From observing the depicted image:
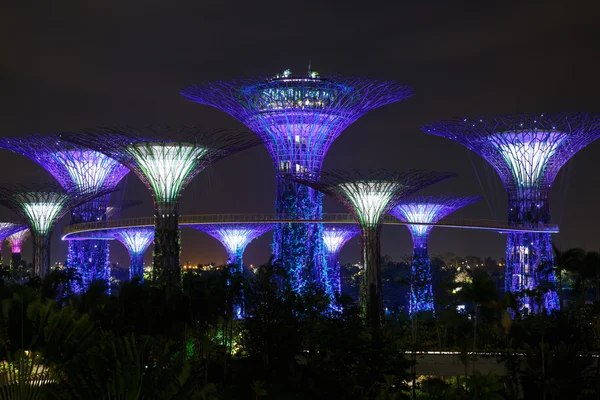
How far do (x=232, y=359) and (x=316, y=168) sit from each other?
18.3 m

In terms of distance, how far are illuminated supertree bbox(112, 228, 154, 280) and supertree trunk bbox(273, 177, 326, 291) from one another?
64.7 feet

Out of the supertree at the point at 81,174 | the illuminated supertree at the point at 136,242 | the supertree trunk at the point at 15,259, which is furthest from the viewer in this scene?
the supertree trunk at the point at 15,259

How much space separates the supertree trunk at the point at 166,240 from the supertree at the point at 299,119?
10130 millimetres

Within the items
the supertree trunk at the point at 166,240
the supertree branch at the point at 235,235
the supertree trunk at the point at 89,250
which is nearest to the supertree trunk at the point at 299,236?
the supertree trunk at the point at 166,240

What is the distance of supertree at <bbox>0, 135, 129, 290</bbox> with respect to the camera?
208ft

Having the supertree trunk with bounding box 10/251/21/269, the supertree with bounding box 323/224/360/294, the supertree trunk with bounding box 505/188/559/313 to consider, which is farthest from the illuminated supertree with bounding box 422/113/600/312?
the supertree trunk with bounding box 10/251/21/269

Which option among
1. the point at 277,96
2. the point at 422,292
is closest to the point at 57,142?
the point at 277,96

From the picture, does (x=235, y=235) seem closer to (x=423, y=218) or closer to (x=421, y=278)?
(x=423, y=218)

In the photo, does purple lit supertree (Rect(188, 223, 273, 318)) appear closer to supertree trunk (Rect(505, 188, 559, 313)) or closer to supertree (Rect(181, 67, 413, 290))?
supertree (Rect(181, 67, 413, 290))

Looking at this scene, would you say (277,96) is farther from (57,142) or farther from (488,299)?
(488,299)

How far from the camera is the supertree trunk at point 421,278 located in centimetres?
6600

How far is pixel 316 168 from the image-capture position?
2212 inches

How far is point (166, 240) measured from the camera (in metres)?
45.2

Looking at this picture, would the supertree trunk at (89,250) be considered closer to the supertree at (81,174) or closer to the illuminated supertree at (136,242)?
the supertree at (81,174)
